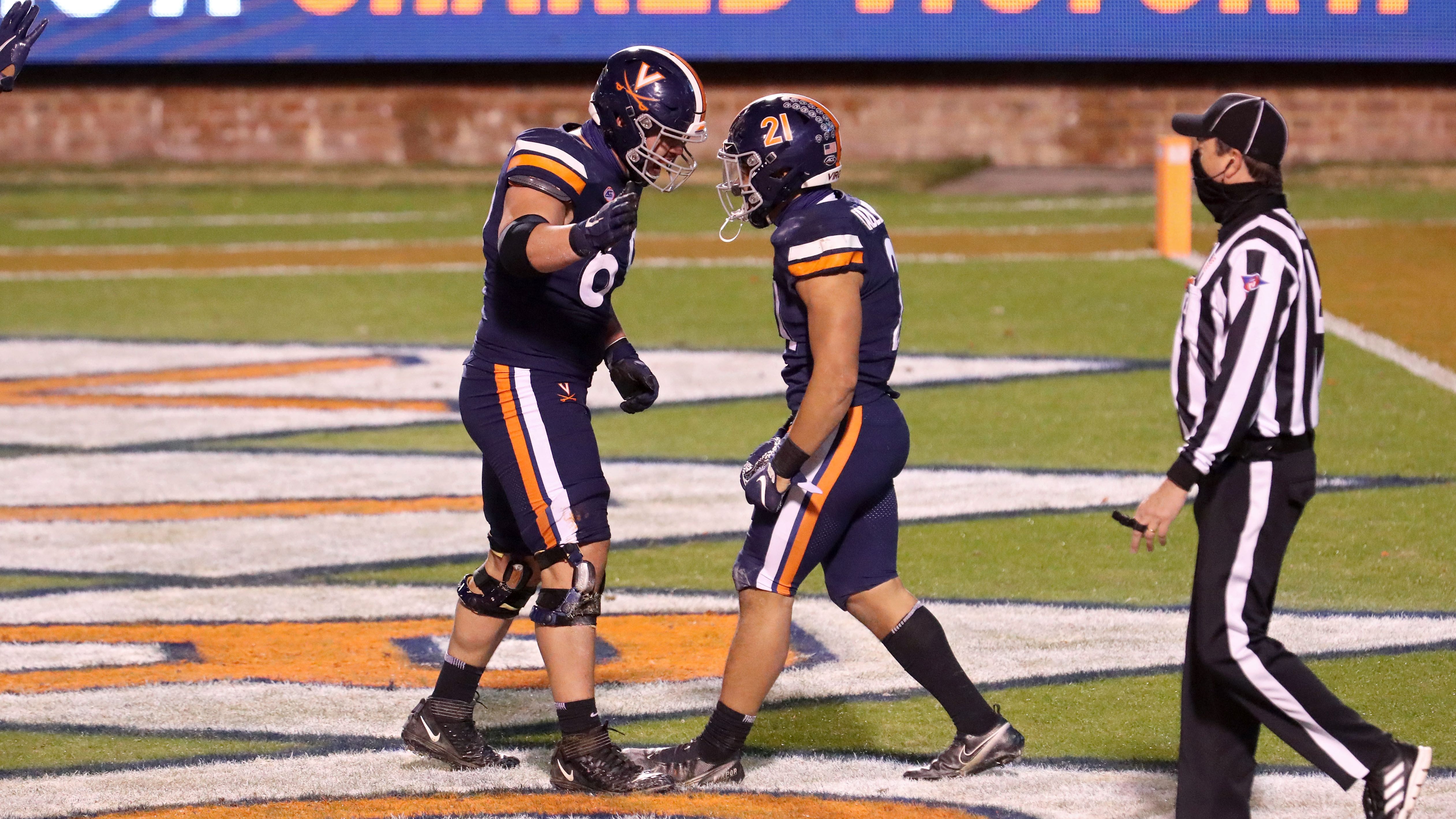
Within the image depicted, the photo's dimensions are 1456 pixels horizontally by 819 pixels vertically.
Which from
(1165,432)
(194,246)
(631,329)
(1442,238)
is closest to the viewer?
(1165,432)

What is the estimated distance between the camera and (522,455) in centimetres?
475

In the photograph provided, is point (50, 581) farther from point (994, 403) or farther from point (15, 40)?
point (994, 403)

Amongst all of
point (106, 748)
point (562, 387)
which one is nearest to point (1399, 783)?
point (562, 387)

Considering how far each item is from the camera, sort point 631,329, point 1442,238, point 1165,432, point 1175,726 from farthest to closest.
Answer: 1. point 1442,238
2. point 631,329
3. point 1165,432
4. point 1175,726

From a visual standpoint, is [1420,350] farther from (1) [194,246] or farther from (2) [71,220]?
(2) [71,220]

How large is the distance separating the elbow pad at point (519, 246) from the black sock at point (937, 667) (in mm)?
1354

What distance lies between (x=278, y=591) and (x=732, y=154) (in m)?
3.16

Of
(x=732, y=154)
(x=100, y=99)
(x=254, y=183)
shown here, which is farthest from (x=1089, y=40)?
(x=732, y=154)

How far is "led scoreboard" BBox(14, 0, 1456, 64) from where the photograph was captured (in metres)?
23.0

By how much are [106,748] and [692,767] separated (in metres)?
1.74

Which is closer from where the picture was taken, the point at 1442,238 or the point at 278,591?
the point at 278,591

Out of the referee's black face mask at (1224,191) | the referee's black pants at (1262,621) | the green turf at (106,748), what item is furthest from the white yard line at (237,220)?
the referee's black pants at (1262,621)

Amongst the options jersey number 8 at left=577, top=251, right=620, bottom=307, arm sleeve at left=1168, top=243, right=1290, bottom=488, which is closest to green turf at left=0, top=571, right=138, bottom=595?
jersey number 8 at left=577, top=251, right=620, bottom=307

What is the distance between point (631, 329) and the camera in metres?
12.8
